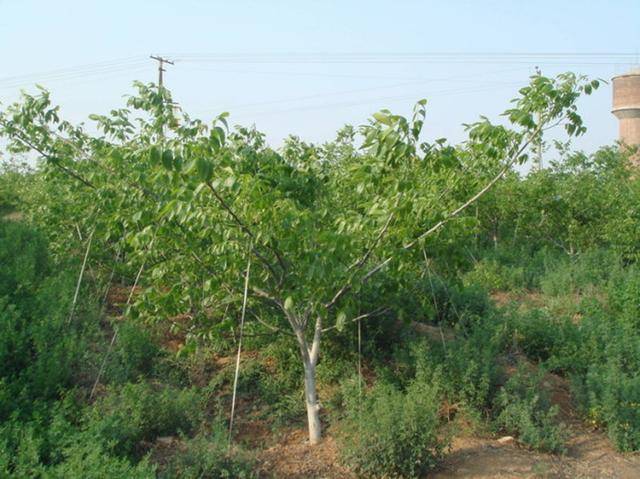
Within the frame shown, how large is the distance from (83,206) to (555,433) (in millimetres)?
4938

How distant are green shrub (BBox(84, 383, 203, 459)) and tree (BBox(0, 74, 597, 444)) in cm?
69

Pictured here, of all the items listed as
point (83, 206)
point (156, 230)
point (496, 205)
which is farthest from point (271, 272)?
point (496, 205)

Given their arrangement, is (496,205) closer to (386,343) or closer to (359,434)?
(386,343)

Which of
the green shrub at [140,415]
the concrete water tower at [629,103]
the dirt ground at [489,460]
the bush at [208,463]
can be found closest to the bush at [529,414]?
the dirt ground at [489,460]

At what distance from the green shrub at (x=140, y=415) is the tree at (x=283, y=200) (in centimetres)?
69

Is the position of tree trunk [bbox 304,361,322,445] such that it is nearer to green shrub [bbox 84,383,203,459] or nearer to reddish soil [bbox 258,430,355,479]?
reddish soil [bbox 258,430,355,479]

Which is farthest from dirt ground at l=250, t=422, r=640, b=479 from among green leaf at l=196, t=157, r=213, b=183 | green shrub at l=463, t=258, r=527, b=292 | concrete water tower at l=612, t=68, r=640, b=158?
concrete water tower at l=612, t=68, r=640, b=158

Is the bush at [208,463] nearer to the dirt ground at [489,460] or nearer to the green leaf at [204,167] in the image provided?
the dirt ground at [489,460]

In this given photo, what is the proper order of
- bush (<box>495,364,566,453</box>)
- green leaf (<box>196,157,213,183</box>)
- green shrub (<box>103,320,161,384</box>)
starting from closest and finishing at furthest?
1. green leaf (<box>196,157,213,183</box>)
2. bush (<box>495,364,566,453</box>)
3. green shrub (<box>103,320,161,384</box>)

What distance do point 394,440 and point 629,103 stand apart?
32.1m

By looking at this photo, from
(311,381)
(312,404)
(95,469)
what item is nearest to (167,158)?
(95,469)

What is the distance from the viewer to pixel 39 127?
500 centimetres

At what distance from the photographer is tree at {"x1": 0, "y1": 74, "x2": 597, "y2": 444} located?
12.4 ft

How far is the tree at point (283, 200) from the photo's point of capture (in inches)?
149
